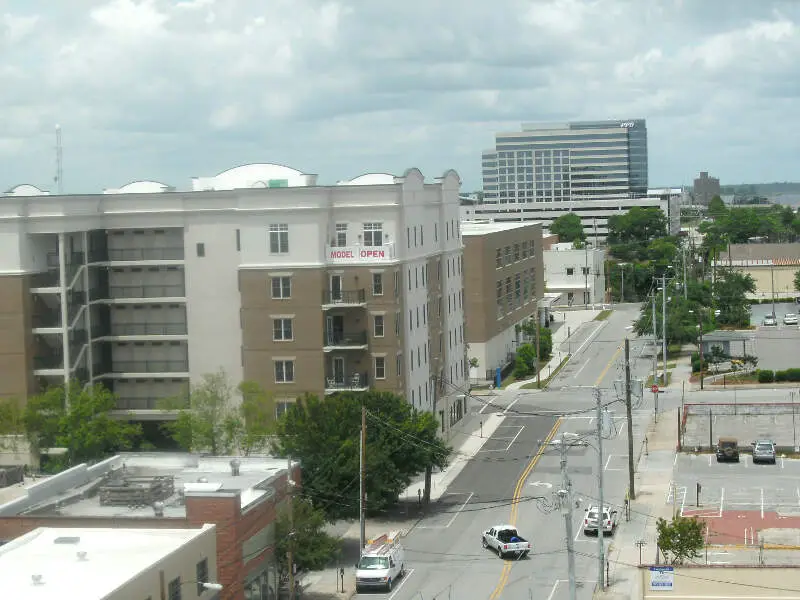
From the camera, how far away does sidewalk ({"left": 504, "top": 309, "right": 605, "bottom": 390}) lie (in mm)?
105544

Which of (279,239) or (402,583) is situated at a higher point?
(279,239)

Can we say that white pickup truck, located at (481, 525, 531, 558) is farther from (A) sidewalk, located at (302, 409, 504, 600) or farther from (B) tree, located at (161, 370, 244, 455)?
(B) tree, located at (161, 370, 244, 455)

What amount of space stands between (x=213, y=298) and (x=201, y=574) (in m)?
34.3

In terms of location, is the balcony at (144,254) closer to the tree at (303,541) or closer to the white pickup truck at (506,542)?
the white pickup truck at (506,542)

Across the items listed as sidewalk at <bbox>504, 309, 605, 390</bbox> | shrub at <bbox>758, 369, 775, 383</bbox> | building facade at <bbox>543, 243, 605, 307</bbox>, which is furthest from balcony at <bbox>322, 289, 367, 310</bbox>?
building facade at <bbox>543, 243, 605, 307</bbox>

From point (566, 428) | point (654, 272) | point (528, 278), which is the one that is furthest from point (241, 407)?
point (654, 272)

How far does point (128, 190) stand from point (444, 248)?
63.6 ft

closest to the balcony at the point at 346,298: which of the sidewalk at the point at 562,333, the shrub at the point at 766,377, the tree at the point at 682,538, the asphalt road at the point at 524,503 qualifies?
the asphalt road at the point at 524,503

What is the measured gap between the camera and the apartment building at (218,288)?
224 ft

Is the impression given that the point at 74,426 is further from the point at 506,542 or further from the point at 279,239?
the point at 506,542

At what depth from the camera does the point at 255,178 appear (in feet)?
253

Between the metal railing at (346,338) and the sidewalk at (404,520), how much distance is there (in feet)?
25.5

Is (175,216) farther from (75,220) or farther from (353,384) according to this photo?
(353,384)

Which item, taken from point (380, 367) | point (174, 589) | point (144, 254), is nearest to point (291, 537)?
point (174, 589)
